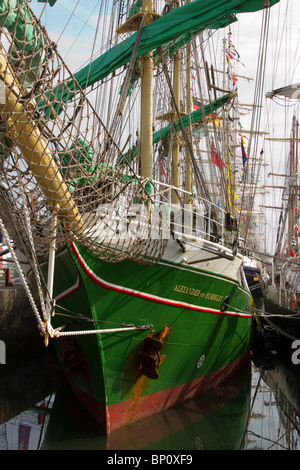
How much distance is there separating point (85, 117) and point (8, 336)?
28.7 feet

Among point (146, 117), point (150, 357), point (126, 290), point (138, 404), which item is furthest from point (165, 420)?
point (146, 117)

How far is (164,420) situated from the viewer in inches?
293

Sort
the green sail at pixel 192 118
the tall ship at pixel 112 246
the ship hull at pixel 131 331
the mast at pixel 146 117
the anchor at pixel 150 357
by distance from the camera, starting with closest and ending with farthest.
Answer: the tall ship at pixel 112 246 < the ship hull at pixel 131 331 < the anchor at pixel 150 357 < the mast at pixel 146 117 < the green sail at pixel 192 118

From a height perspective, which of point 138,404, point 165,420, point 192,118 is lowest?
point 165,420

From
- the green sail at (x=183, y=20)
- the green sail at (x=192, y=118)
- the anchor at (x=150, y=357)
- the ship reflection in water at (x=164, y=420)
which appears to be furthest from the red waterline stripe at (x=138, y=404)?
the green sail at (x=192, y=118)

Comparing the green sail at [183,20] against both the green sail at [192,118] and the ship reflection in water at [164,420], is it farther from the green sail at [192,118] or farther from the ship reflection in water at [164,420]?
the ship reflection in water at [164,420]

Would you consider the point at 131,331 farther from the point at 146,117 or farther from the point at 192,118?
the point at 192,118

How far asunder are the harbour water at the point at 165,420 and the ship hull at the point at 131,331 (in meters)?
0.32

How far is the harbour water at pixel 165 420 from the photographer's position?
22.0 feet

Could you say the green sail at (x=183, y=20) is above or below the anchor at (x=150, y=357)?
above

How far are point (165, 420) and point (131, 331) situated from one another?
180 centimetres

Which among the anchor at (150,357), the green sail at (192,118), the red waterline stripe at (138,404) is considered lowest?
the red waterline stripe at (138,404)
